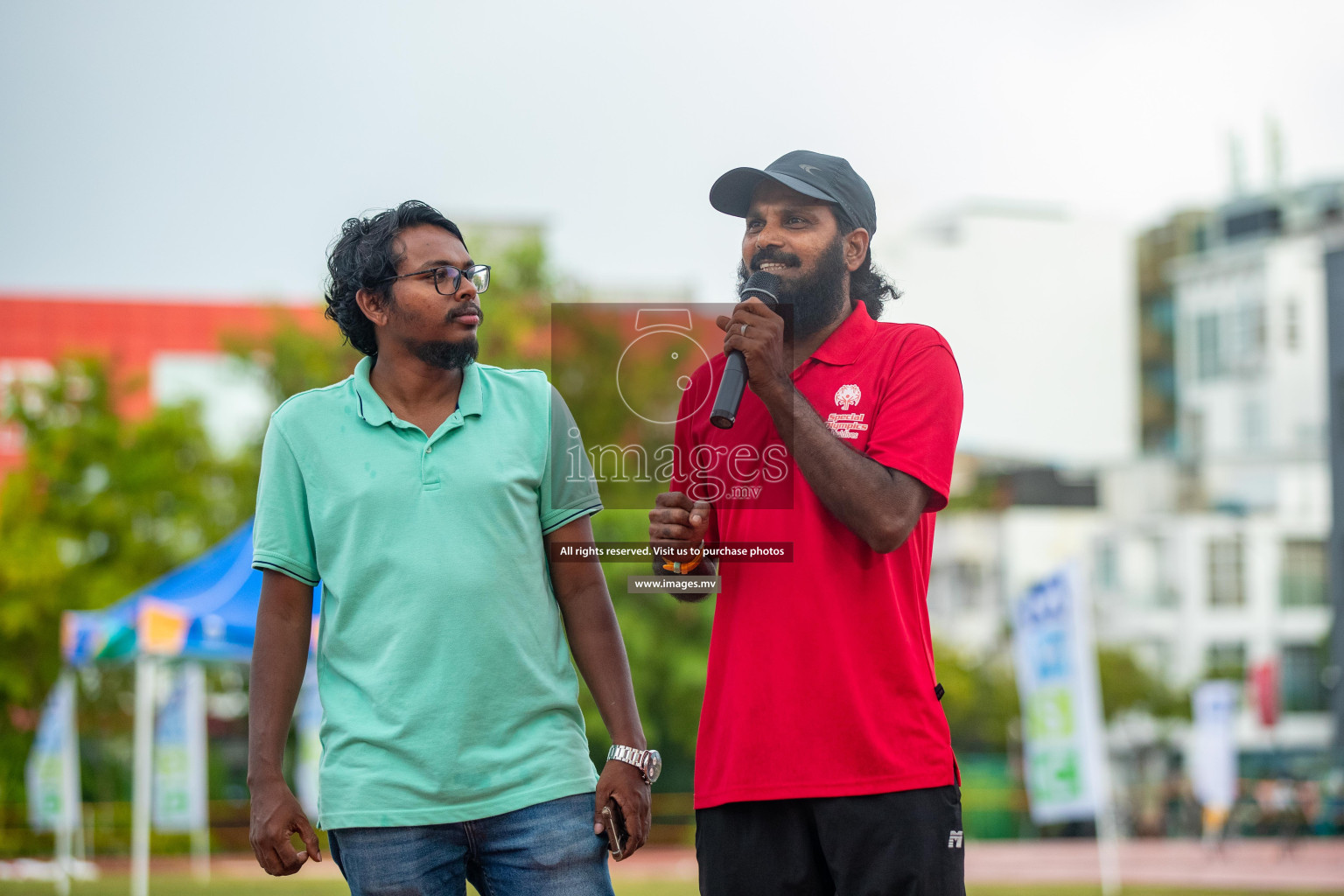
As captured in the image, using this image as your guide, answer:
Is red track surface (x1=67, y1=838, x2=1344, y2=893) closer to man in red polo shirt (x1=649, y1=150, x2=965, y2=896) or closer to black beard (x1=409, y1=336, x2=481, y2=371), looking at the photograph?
man in red polo shirt (x1=649, y1=150, x2=965, y2=896)

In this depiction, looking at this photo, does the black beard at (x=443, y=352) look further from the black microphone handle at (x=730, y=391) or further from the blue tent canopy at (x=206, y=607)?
the blue tent canopy at (x=206, y=607)

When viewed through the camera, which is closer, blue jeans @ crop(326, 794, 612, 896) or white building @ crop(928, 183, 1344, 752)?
blue jeans @ crop(326, 794, 612, 896)

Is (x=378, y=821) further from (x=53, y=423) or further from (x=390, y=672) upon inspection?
(x=53, y=423)

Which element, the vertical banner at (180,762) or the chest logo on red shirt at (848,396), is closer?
the chest logo on red shirt at (848,396)

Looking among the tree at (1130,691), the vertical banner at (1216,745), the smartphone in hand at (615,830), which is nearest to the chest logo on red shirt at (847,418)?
the smartphone in hand at (615,830)

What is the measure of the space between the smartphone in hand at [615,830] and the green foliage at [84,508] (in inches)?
1009

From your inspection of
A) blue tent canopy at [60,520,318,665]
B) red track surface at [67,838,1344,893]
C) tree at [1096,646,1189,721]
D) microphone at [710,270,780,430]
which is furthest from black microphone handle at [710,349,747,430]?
tree at [1096,646,1189,721]

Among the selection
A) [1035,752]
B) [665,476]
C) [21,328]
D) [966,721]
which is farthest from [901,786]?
[21,328]

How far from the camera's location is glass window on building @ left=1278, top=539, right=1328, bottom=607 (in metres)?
46.2

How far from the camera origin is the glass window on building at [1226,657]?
150 ft

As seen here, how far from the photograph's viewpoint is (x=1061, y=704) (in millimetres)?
12883

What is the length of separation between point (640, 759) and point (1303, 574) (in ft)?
156

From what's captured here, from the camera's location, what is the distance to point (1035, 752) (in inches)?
516

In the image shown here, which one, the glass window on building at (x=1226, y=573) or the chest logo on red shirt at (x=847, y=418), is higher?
the chest logo on red shirt at (x=847, y=418)
